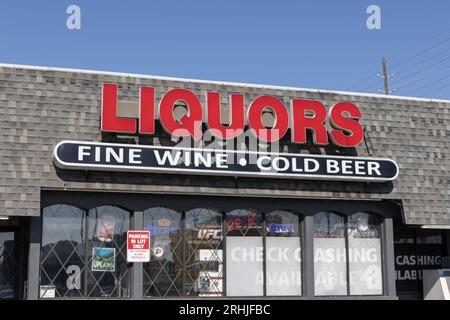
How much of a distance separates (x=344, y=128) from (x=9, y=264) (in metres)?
9.80

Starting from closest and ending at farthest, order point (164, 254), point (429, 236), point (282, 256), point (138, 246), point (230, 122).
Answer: point (138, 246), point (164, 254), point (230, 122), point (282, 256), point (429, 236)

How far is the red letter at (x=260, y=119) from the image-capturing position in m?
16.3

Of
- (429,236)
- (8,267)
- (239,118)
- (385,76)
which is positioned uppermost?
(385,76)

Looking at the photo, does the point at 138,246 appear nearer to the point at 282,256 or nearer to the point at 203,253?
the point at 203,253

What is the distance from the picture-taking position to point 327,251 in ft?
55.9

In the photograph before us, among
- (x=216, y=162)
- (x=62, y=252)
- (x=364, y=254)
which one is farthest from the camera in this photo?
(x=364, y=254)

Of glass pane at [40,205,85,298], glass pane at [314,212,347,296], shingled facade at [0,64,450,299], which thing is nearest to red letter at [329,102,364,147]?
shingled facade at [0,64,450,299]

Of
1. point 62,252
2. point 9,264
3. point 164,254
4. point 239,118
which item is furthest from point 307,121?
point 9,264

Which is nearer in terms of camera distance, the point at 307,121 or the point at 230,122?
the point at 230,122

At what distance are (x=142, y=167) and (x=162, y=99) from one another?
1.92 m

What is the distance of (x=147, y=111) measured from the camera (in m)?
15.3

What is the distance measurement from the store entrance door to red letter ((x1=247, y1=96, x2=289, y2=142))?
6961 millimetres

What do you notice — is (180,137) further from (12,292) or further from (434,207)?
(434,207)
